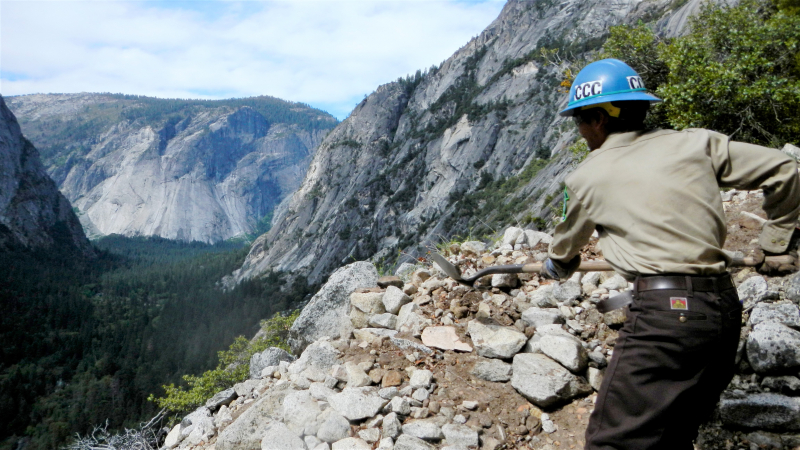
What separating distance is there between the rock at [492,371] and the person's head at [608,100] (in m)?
2.51

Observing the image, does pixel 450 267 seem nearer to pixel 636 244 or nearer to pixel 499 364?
pixel 499 364

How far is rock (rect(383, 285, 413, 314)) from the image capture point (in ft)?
20.5

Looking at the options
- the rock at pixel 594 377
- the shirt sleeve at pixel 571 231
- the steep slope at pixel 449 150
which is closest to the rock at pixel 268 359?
the rock at pixel 594 377

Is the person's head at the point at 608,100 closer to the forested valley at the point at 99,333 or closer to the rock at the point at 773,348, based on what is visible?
the rock at the point at 773,348

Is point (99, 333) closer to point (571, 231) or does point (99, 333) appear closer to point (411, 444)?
point (411, 444)

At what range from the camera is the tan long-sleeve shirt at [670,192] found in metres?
2.45

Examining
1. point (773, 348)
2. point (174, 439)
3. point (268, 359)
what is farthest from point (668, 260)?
point (268, 359)

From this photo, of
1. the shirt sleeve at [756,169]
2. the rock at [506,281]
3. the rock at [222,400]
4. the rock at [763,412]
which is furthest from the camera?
the rock at [222,400]

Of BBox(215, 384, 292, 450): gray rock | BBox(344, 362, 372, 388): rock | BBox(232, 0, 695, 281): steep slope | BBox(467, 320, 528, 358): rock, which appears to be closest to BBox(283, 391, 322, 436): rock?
BBox(215, 384, 292, 450): gray rock

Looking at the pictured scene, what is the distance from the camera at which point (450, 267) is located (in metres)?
5.81

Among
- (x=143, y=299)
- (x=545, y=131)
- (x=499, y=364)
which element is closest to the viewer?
(x=499, y=364)

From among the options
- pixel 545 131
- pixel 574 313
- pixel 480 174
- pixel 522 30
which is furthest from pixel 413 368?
pixel 522 30

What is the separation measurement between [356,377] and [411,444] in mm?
1181

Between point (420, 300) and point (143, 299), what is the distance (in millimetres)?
153579
